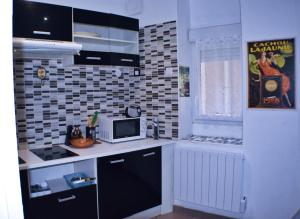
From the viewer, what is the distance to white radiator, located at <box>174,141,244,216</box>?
2.48 meters

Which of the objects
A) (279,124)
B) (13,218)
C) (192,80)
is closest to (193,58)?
(192,80)

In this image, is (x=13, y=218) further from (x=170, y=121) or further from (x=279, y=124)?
(x=170, y=121)

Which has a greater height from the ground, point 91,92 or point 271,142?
point 91,92

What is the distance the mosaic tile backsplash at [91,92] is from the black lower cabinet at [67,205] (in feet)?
2.37

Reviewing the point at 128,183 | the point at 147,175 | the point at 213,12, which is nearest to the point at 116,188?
the point at 128,183

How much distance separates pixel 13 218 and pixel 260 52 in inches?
92.3

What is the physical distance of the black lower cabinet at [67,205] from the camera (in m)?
1.96

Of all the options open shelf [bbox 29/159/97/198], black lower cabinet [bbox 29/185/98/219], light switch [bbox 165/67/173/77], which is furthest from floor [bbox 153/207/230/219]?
light switch [bbox 165/67/173/77]

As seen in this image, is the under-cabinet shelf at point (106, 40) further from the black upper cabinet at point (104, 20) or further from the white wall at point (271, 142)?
the white wall at point (271, 142)

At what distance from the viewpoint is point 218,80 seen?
289 cm

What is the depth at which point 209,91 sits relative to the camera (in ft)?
9.71

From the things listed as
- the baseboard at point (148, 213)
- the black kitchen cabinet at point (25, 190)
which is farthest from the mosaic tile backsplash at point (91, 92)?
the baseboard at point (148, 213)

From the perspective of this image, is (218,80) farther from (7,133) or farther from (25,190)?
(7,133)

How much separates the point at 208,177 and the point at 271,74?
1.15 metres
